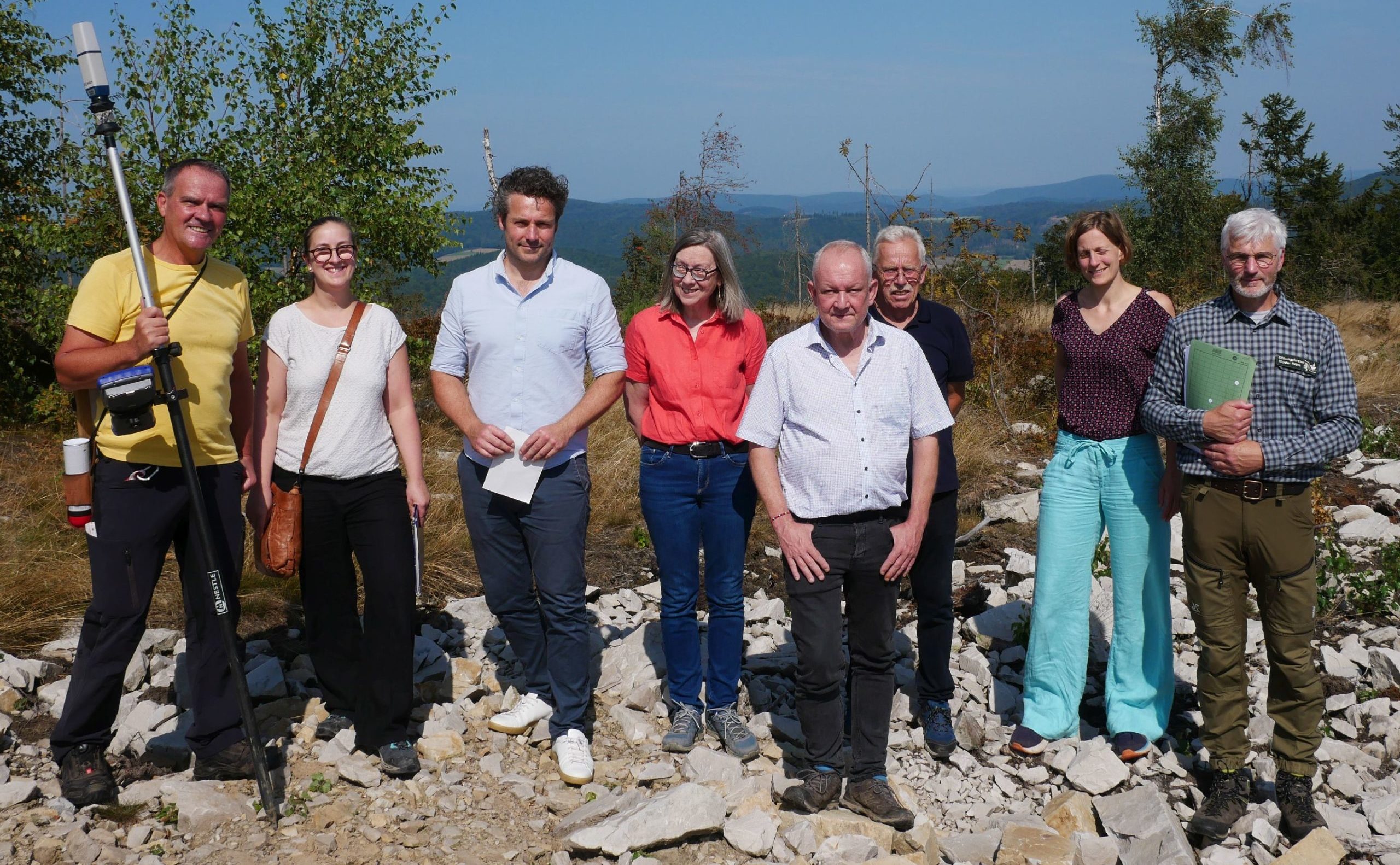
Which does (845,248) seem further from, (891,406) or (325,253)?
(325,253)

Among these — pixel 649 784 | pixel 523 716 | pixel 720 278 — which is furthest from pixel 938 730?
pixel 720 278

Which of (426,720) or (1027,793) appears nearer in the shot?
(1027,793)

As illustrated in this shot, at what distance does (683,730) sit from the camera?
4.45m

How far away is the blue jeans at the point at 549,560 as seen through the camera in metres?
4.16

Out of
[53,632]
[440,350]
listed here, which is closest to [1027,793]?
[440,350]

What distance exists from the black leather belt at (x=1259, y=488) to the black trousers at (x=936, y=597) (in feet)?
3.32

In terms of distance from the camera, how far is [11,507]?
701 centimetres

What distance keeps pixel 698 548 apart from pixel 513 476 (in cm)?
83

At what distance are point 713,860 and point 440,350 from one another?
7.36 feet

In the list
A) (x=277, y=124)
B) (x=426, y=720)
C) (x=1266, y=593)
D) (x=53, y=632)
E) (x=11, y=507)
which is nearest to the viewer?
(x=1266, y=593)

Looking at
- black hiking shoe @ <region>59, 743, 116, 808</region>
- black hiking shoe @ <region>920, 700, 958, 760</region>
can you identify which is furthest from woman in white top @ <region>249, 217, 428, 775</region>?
black hiking shoe @ <region>920, 700, 958, 760</region>

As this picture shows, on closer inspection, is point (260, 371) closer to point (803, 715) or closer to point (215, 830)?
point (215, 830)

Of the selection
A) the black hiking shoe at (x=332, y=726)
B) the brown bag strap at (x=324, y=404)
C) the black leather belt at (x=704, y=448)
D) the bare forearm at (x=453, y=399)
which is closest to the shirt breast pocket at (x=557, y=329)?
the bare forearm at (x=453, y=399)

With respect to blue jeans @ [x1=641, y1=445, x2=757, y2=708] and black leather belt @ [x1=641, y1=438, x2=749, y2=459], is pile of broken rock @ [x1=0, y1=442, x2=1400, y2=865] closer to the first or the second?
blue jeans @ [x1=641, y1=445, x2=757, y2=708]
